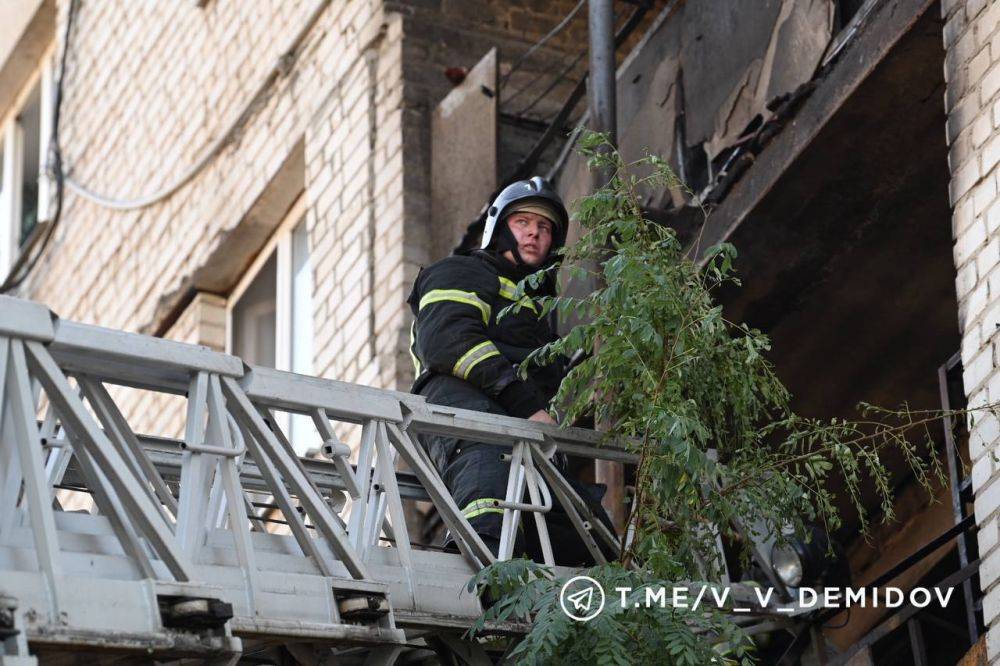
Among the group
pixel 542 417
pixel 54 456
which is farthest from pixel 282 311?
pixel 54 456

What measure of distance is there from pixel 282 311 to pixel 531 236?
5106 mm

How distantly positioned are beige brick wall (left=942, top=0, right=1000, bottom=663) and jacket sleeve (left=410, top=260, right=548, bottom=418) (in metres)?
1.64

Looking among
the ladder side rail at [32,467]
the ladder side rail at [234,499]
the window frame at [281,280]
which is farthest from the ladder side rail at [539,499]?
the window frame at [281,280]

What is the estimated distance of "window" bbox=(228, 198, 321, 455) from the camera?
12.6 metres

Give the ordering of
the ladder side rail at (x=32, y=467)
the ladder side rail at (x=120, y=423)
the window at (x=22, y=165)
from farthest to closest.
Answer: the window at (x=22, y=165) → the ladder side rail at (x=120, y=423) → the ladder side rail at (x=32, y=467)

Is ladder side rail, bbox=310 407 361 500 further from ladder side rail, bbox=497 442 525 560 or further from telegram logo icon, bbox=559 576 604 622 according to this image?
telegram logo icon, bbox=559 576 604 622

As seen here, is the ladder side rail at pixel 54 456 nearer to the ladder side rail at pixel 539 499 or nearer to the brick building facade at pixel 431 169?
the ladder side rail at pixel 539 499

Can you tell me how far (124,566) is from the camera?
18.7 ft

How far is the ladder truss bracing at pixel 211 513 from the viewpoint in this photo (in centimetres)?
546

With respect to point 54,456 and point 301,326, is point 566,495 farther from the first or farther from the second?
point 301,326

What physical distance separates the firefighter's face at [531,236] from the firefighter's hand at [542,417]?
2.68 ft

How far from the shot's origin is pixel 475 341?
296 inches

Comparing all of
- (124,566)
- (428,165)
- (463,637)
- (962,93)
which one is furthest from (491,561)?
(428,165)

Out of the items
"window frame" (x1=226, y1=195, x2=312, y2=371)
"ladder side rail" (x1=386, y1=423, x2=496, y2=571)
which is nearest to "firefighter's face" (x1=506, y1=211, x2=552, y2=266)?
"ladder side rail" (x1=386, y1=423, x2=496, y2=571)
